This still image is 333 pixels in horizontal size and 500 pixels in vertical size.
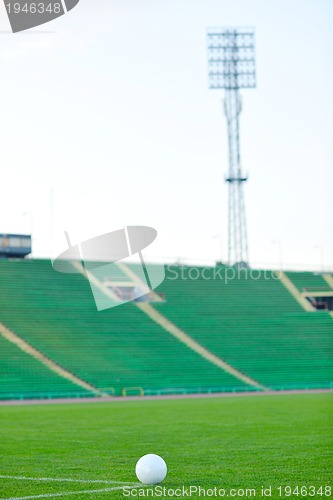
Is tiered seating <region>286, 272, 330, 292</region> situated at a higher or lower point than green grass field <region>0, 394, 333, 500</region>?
lower

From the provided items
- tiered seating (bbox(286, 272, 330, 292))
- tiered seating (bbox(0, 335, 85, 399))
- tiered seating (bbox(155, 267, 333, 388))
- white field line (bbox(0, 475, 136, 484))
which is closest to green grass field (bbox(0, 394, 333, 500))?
white field line (bbox(0, 475, 136, 484))

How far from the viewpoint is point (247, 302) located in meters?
41.7

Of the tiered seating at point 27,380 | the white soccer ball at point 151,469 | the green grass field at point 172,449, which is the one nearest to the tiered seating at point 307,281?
the tiered seating at point 27,380

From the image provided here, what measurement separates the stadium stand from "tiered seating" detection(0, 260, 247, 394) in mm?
47

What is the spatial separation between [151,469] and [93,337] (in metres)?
27.7

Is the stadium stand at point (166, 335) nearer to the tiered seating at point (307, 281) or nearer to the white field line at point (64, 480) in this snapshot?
the tiered seating at point (307, 281)

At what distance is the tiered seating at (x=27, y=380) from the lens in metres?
30.3

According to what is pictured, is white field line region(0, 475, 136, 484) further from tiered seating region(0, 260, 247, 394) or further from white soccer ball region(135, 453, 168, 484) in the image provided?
tiered seating region(0, 260, 247, 394)

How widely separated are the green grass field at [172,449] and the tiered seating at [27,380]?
358 inches

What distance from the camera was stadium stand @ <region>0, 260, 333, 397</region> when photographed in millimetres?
32625

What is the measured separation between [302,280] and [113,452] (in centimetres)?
3442

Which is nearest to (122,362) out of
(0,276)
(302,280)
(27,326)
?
(27,326)

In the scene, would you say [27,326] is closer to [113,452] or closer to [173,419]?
[173,419]

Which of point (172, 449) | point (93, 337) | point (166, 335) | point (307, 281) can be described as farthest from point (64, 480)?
point (307, 281)
